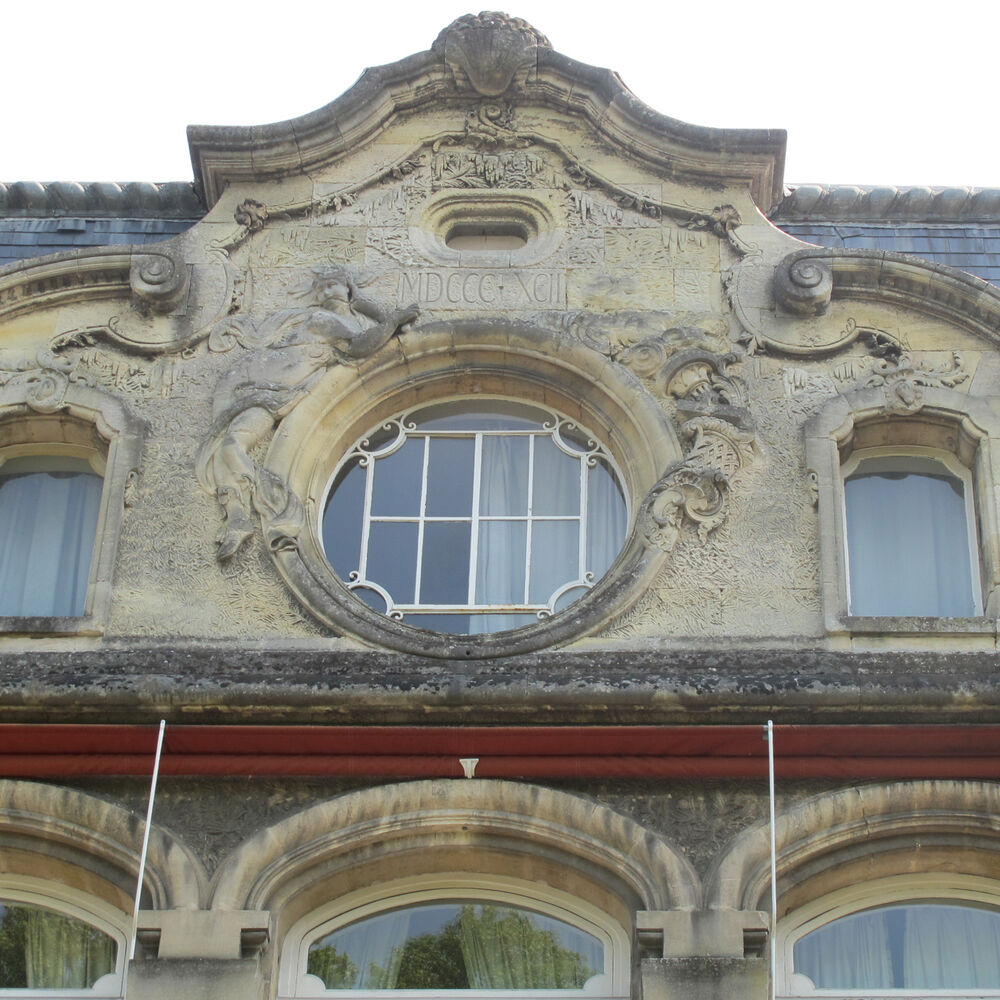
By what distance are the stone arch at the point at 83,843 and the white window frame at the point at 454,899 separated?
78 cm

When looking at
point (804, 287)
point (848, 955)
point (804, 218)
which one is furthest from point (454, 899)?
point (804, 218)

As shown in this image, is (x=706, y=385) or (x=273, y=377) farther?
(x=273, y=377)

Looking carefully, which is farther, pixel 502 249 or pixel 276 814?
pixel 502 249

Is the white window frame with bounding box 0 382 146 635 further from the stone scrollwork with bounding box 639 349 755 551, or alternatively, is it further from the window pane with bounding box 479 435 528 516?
the stone scrollwork with bounding box 639 349 755 551

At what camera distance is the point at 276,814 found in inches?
438

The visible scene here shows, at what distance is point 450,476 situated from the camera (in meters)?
13.2

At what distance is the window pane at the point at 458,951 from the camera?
437 inches

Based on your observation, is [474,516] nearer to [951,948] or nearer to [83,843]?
[83,843]

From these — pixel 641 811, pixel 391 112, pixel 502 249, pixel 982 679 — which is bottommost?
pixel 641 811

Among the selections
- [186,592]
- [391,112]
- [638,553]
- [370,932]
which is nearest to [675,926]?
[370,932]

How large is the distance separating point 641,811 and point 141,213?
6.62 meters

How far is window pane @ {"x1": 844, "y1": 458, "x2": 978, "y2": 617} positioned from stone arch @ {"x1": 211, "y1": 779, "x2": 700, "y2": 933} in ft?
8.22

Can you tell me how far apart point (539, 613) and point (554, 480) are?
1113 millimetres

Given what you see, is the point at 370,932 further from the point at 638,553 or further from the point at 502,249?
the point at 502,249
